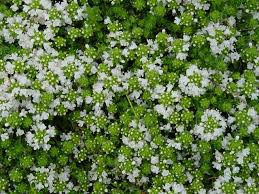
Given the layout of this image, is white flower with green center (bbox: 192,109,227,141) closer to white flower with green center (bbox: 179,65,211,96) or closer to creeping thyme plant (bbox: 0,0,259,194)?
creeping thyme plant (bbox: 0,0,259,194)

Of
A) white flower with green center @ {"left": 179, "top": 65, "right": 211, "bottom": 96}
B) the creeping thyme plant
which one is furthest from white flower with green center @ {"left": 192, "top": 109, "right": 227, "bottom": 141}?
white flower with green center @ {"left": 179, "top": 65, "right": 211, "bottom": 96}

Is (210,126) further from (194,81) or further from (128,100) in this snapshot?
(128,100)

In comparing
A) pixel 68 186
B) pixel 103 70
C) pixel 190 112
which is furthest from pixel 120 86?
pixel 68 186

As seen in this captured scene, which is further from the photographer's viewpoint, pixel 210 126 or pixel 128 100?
pixel 128 100

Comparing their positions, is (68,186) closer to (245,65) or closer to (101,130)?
(101,130)

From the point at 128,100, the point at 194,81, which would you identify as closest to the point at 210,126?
the point at 194,81

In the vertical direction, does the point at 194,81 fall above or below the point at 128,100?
above
